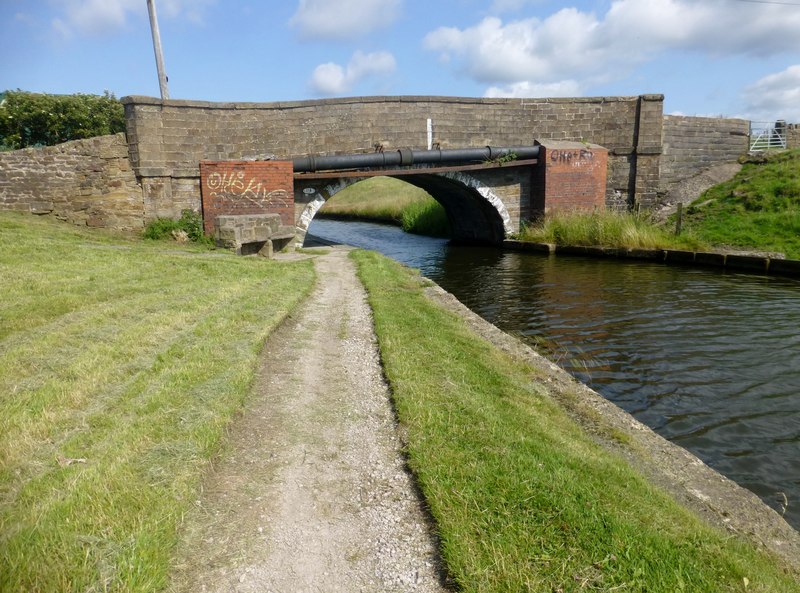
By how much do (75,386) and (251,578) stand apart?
2.73 meters

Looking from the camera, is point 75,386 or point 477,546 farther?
point 75,386

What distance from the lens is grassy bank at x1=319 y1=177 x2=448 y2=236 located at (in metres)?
28.8

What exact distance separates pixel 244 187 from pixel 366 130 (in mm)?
4150

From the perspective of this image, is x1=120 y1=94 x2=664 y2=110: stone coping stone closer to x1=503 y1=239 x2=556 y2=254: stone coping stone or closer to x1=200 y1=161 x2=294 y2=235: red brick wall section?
x1=200 y1=161 x2=294 y2=235: red brick wall section

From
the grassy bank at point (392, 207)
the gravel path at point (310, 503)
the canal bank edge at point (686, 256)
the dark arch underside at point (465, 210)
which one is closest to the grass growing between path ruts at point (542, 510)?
the gravel path at point (310, 503)

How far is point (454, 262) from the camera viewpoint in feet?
59.8

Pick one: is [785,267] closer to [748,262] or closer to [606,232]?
[748,262]

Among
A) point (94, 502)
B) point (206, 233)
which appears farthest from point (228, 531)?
point (206, 233)

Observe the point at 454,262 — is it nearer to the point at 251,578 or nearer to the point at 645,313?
the point at 645,313

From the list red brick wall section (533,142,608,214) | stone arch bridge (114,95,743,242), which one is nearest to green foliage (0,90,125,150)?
stone arch bridge (114,95,743,242)

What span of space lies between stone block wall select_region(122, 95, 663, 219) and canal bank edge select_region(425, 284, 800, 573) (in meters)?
12.3

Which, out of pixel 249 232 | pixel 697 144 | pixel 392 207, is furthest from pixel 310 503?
pixel 392 207

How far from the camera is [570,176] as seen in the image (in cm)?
1920

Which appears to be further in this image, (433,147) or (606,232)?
(433,147)
